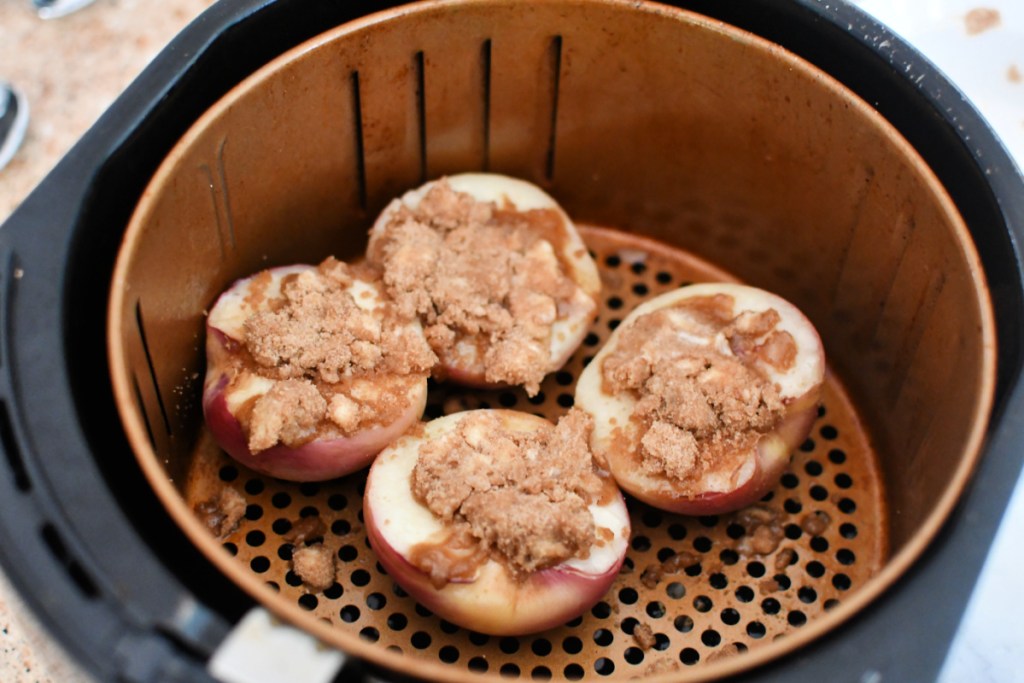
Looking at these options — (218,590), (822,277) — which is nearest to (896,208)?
(822,277)

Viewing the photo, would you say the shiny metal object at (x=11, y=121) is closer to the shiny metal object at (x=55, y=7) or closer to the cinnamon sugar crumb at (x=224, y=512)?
the shiny metal object at (x=55, y=7)

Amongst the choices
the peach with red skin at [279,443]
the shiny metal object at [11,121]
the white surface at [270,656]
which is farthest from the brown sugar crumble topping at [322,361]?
the shiny metal object at [11,121]

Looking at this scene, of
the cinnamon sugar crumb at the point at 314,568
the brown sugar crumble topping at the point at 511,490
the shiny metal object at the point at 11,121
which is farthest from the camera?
the shiny metal object at the point at 11,121

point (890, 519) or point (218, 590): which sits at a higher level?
point (218, 590)

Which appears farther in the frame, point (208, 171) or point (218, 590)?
point (208, 171)

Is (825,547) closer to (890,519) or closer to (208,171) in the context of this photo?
(890,519)
